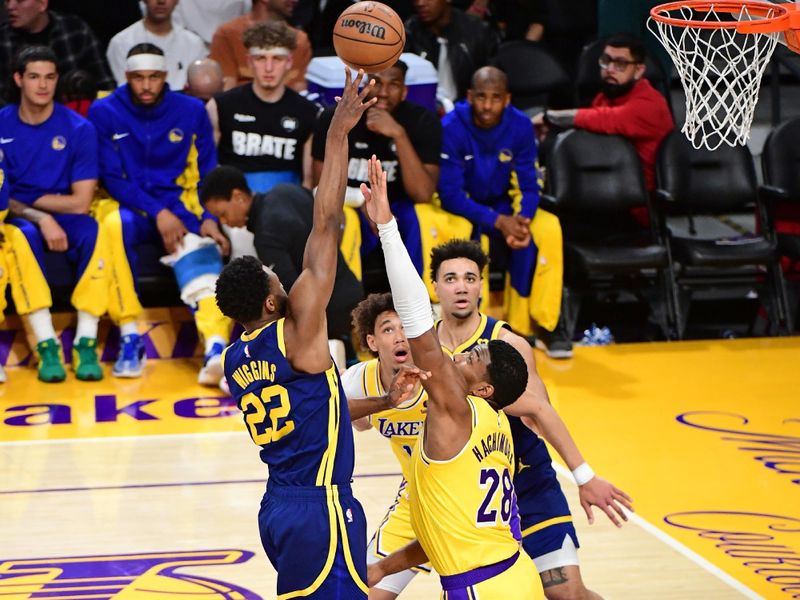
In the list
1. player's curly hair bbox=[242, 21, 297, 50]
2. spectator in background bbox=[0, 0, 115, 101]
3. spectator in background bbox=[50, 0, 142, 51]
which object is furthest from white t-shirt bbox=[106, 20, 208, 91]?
player's curly hair bbox=[242, 21, 297, 50]

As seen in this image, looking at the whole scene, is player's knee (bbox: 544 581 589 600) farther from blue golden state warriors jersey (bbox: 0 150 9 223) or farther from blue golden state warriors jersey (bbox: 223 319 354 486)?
blue golden state warriors jersey (bbox: 0 150 9 223)

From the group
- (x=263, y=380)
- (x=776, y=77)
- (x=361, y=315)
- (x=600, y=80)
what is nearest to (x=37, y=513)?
(x=361, y=315)

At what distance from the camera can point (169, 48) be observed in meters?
9.99

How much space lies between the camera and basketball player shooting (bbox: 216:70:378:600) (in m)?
4.09

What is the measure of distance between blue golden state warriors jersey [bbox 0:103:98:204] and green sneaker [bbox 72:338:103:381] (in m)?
1.00

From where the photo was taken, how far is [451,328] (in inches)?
201

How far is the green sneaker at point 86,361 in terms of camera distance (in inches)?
338

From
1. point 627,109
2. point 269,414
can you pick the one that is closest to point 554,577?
point 269,414

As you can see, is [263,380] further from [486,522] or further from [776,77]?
[776,77]

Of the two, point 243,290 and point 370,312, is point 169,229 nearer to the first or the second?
point 370,312

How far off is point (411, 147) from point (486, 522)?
491 cm

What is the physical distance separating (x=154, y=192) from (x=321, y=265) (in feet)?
16.8

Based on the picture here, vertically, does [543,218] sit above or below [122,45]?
below

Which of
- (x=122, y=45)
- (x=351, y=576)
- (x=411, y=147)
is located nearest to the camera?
(x=351, y=576)
